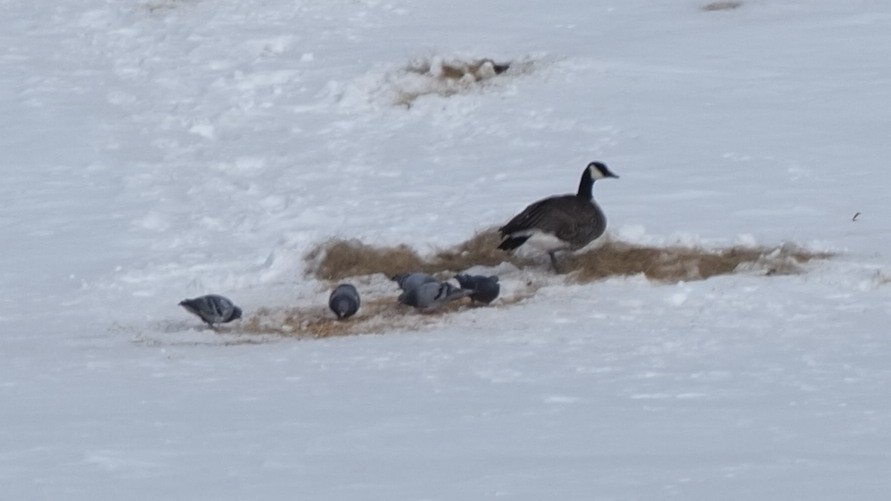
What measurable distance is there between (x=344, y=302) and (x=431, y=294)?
0.53 m

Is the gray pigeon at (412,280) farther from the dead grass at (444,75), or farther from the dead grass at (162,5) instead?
the dead grass at (162,5)

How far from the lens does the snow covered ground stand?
652 centimetres

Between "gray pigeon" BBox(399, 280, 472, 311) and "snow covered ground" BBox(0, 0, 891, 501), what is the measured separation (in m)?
0.13

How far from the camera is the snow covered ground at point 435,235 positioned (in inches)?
257

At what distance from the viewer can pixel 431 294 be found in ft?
32.7

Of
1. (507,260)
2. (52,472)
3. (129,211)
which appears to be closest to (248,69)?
(129,211)

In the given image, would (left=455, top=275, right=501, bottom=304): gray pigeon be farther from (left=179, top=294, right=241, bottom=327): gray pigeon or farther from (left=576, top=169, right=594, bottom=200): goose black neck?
(left=576, top=169, right=594, bottom=200): goose black neck

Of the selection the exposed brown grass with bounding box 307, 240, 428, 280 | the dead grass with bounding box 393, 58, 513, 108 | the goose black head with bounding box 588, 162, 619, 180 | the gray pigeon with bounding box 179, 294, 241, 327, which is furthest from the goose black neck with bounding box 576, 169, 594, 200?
the dead grass with bounding box 393, 58, 513, 108

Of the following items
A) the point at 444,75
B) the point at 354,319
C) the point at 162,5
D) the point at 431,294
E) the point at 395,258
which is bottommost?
the point at 354,319

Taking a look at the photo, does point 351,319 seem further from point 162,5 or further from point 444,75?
point 162,5

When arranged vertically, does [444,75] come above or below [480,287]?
above

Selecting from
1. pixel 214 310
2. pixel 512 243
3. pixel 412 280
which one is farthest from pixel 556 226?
pixel 214 310

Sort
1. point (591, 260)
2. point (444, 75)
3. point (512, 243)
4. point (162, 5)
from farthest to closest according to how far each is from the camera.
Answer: point (162, 5) < point (444, 75) < point (591, 260) < point (512, 243)

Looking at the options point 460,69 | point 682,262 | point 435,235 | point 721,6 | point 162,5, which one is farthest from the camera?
point 162,5
